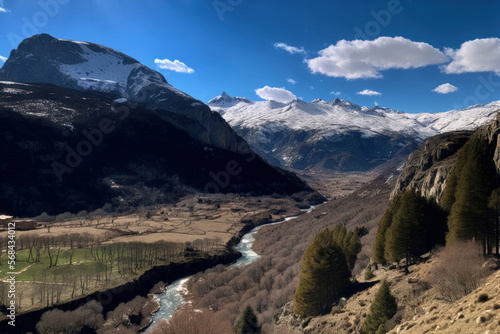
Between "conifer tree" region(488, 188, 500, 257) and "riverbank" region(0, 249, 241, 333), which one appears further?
"riverbank" region(0, 249, 241, 333)

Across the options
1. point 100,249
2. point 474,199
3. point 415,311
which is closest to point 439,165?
point 474,199

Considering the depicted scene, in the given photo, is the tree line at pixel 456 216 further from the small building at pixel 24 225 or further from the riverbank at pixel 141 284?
the small building at pixel 24 225

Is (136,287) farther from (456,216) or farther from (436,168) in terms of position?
(436,168)

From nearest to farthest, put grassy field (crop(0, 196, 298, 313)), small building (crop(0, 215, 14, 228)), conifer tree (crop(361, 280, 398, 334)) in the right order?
1. conifer tree (crop(361, 280, 398, 334))
2. grassy field (crop(0, 196, 298, 313))
3. small building (crop(0, 215, 14, 228))

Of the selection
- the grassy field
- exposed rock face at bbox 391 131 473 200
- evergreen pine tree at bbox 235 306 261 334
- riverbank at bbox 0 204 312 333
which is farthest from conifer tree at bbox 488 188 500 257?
the grassy field

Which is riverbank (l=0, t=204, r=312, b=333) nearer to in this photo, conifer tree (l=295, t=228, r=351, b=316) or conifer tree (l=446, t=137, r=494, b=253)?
conifer tree (l=295, t=228, r=351, b=316)

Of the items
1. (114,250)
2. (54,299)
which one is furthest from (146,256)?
(54,299)

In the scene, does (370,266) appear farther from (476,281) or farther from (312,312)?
(476,281)
